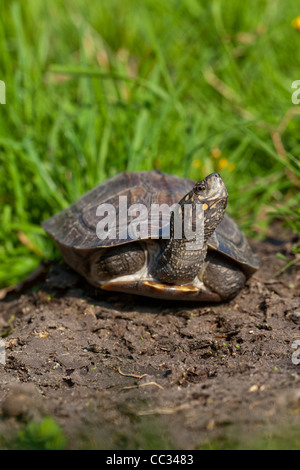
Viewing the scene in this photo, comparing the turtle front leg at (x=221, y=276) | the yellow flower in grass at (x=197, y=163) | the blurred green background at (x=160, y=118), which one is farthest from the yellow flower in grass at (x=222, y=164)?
the turtle front leg at (x=221, y=276)

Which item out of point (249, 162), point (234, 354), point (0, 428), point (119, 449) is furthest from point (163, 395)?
point (249, 162)

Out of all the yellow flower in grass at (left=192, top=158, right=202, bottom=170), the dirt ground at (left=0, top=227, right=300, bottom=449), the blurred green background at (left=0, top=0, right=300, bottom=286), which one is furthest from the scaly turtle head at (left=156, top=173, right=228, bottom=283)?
the yellow flower in grass at (left=192, top=158, right=202, bottom=170)

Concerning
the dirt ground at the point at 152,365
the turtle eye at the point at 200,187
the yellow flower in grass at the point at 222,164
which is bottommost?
the dirt ground at the point at 152,365

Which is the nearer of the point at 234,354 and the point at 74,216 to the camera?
the point at 234,354

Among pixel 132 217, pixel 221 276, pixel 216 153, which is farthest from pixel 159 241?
pixel 216 153

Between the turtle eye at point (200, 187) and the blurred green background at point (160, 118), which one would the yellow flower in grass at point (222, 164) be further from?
the turtle eye at point (200, 187)

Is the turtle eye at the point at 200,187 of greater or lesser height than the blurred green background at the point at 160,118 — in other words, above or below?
below

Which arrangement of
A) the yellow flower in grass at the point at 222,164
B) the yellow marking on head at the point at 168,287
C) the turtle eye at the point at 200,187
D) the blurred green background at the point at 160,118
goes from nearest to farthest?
the turtle eye at the point at 200,187, the yellow marking on head at the point at 168,287, the blurred green background at the point at 160,118, the yellow flower in grass at the point at 222,164
